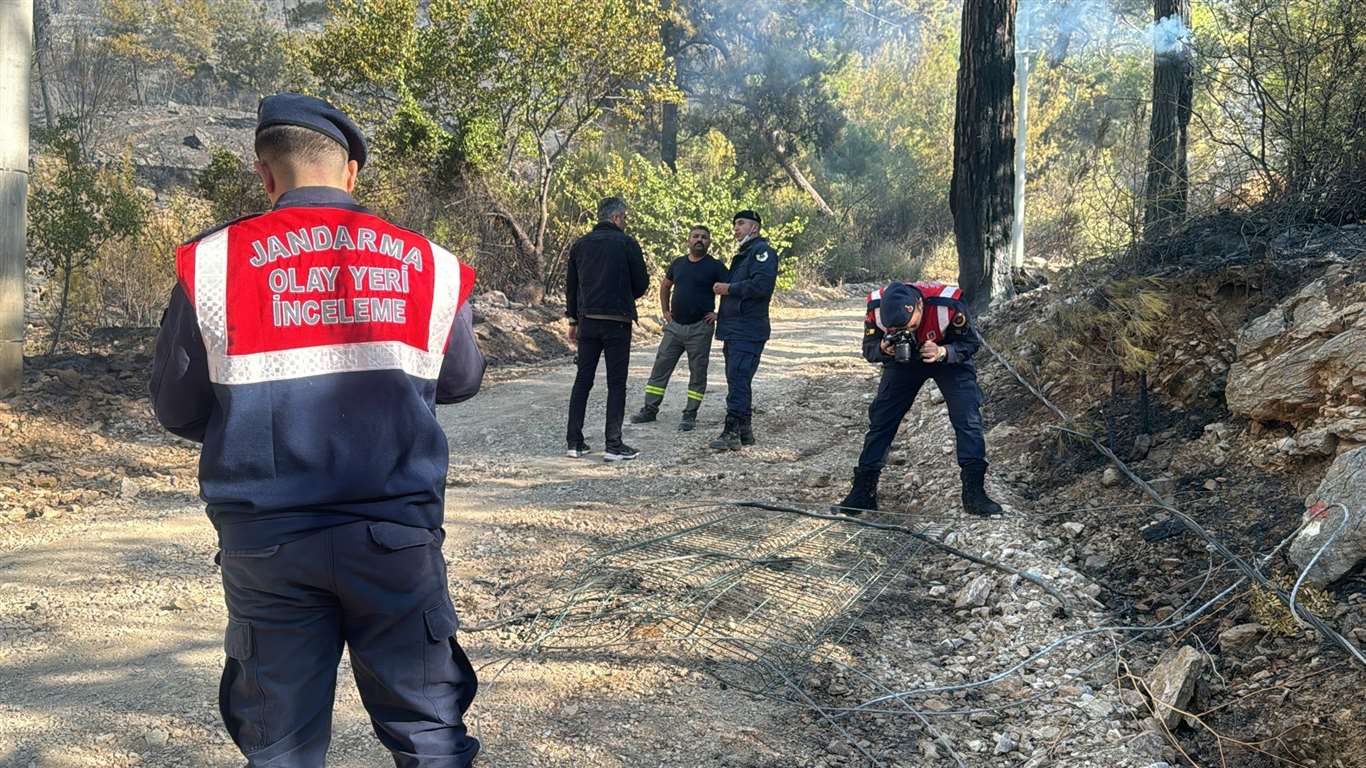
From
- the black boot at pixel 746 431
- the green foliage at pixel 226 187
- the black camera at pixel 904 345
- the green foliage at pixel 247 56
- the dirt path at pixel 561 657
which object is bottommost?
the dirt path at pixel 561 657

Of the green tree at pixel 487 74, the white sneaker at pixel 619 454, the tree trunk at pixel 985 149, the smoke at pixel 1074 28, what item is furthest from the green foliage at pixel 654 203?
the smoke at pixel 1074 28

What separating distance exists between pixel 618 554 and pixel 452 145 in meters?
11.3

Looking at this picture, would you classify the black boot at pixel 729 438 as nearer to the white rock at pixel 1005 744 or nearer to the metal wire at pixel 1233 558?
the metal wire at pixel 1233 558

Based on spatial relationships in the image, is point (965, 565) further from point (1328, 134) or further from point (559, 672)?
point (1328, 134)

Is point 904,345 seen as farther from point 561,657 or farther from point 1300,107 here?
point 1300,107

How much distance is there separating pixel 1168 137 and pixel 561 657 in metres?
5.88

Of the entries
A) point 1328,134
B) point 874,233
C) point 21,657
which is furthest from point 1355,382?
point 874,233

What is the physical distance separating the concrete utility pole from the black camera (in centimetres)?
656

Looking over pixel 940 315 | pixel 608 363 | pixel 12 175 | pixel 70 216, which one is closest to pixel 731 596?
pixel 940 315

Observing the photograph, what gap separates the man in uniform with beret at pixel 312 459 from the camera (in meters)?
2.03

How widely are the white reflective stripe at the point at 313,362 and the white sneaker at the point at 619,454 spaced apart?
5.20 m

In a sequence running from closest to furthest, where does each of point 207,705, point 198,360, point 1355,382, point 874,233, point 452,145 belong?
point 198,360
point 207,705
point 1355,382
point 452,145
point 874,233

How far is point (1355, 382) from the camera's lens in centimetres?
437

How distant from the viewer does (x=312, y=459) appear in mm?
2033
